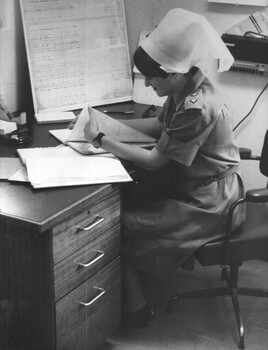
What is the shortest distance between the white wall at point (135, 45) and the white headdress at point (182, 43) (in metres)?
0.69

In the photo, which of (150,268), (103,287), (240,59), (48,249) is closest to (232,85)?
(240,59)

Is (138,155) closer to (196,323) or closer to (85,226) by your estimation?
(85,226)

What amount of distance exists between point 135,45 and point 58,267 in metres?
1.39

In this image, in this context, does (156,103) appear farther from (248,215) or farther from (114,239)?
(114,239)

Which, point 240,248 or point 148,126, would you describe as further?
point 148,126

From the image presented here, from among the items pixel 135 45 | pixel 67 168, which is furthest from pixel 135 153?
pixel 135 45

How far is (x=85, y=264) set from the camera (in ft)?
5.68

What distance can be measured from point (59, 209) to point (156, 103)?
1196mm

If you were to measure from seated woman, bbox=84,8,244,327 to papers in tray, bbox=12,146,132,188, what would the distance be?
9 cm

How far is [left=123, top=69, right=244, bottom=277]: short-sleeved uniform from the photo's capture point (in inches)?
73.1

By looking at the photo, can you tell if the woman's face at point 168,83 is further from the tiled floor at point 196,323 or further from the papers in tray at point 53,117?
the tiled floor at point 196,323

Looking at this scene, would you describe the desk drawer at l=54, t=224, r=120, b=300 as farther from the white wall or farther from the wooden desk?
the white wall

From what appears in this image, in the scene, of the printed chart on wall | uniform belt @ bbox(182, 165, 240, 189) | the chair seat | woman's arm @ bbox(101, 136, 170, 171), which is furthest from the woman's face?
the printed chart on wall

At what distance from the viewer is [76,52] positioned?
245 centimetres
